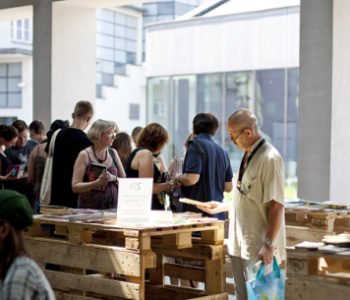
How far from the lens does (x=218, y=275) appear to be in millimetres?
5699

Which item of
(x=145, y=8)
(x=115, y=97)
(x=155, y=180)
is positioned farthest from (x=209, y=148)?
(x=145, y=8)

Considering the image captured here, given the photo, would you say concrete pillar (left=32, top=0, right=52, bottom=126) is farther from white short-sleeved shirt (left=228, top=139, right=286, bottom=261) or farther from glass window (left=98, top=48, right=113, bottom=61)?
glass window (left=98, top=48, right=113, bottom=61)

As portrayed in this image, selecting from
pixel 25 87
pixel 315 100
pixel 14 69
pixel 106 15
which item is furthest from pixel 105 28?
pixel 315 100

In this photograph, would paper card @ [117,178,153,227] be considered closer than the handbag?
Yes

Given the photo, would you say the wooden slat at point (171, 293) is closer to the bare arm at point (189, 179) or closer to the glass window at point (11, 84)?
the bare arm at point (189, 179)

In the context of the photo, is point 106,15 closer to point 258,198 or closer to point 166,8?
point 166,8

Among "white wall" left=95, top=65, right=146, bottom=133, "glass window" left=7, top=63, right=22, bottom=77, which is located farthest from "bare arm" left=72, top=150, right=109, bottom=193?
"glass window" left=7, top=63, right=22, bottom=77

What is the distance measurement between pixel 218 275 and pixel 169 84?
14.5 metres

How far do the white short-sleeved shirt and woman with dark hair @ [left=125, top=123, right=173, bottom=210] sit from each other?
124 cm

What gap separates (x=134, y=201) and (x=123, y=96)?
19404 millimetres

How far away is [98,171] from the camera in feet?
20.6

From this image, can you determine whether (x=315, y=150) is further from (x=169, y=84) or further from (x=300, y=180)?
(x=169, y=84)

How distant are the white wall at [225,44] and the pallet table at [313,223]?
37.8ft

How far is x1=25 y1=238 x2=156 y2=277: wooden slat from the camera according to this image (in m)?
5.27
